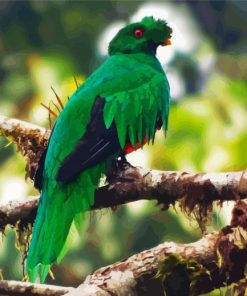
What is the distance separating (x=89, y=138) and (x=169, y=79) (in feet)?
30.8

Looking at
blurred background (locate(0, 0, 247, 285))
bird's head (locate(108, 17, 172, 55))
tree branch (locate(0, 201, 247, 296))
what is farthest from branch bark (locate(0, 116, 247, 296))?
bird's head (locate(108, 17, 172, 55))

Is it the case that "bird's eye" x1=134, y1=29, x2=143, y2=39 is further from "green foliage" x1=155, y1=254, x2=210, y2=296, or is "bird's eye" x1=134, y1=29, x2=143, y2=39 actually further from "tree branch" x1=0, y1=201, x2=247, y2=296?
"green foliage" x1=155, y1=254, x2=210, y2=296

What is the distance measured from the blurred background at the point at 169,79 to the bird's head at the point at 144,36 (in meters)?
0.15

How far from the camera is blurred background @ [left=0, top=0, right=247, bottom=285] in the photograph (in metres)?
6.91

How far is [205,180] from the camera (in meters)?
4.39

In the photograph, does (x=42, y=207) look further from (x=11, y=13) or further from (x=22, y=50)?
(x=11, y=13)

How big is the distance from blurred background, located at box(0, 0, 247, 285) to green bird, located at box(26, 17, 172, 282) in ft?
0.90

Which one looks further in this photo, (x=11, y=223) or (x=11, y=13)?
(x=11, y=13)

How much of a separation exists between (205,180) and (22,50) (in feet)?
38.8

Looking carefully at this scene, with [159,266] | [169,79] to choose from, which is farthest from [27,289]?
[169,79]

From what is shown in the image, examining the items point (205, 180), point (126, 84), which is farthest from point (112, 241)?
point (205, 180)

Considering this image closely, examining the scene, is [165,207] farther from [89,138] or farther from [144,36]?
[144,36]

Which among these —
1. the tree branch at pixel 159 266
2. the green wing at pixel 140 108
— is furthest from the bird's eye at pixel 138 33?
the tree branch at pixel 159 266

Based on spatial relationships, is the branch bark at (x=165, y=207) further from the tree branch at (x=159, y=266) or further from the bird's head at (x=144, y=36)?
the bird's head at (x=144, y=36)
